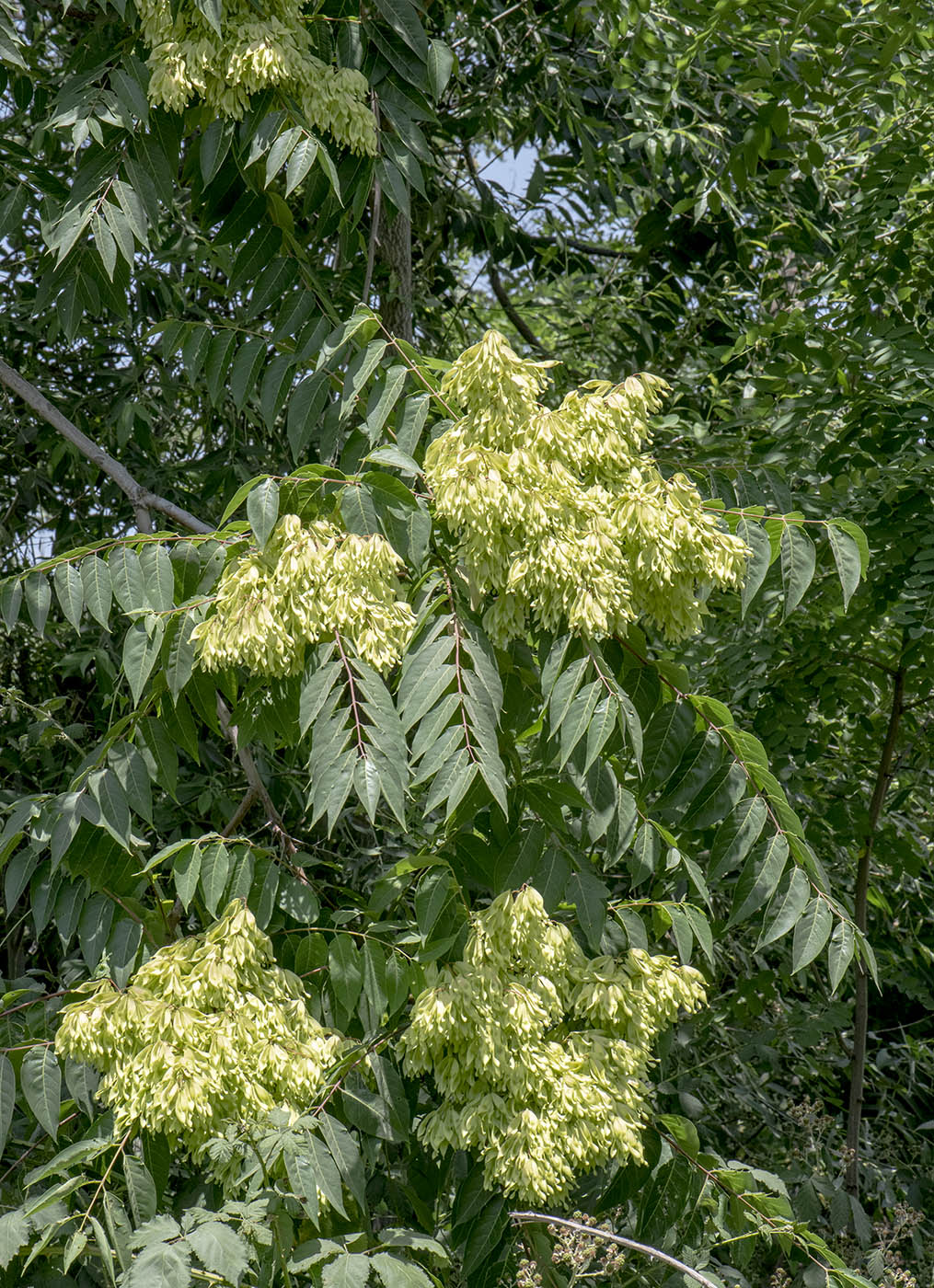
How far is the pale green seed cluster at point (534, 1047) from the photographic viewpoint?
1919 millimetres

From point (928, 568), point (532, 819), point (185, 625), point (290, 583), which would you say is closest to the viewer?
point (290, 583)

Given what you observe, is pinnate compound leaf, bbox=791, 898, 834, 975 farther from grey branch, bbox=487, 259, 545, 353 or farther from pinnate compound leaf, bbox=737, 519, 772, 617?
grey branch, bbox=487, 259, 545, 353

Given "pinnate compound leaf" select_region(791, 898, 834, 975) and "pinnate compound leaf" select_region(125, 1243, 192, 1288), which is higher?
"pinnate compound leaf" select_region(791, 898, 834, 975)

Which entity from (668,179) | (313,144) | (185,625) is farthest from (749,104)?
(185,625)

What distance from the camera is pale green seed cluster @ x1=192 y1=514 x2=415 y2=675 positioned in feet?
6.27

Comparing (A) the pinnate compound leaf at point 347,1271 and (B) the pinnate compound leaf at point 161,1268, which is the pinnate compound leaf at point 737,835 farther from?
(B) the pinnate compound leaf at point 161,1268

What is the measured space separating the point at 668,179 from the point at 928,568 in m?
2.50

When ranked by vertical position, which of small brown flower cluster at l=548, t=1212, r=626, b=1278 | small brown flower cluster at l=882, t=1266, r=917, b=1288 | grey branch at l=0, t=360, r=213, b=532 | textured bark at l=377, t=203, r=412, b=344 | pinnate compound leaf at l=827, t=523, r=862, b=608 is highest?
textured bark at l=377, t=203, r=412, b=344

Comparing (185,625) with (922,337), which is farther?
(922,337)

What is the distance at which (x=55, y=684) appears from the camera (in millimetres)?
4395

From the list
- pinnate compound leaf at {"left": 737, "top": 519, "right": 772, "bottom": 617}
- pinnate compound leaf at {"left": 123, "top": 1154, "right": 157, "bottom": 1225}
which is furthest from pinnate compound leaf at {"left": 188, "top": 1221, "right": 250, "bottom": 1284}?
pinnate compound leaf at {"left": 737, "top": 519, "right": 772, "bottom": 617}

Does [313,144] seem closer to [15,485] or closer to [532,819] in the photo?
[532,819]

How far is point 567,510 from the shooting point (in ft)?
6.32

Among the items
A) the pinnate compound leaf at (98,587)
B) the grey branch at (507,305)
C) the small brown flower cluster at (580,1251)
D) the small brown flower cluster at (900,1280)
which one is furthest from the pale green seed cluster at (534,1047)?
the grey branch at (507,305)
